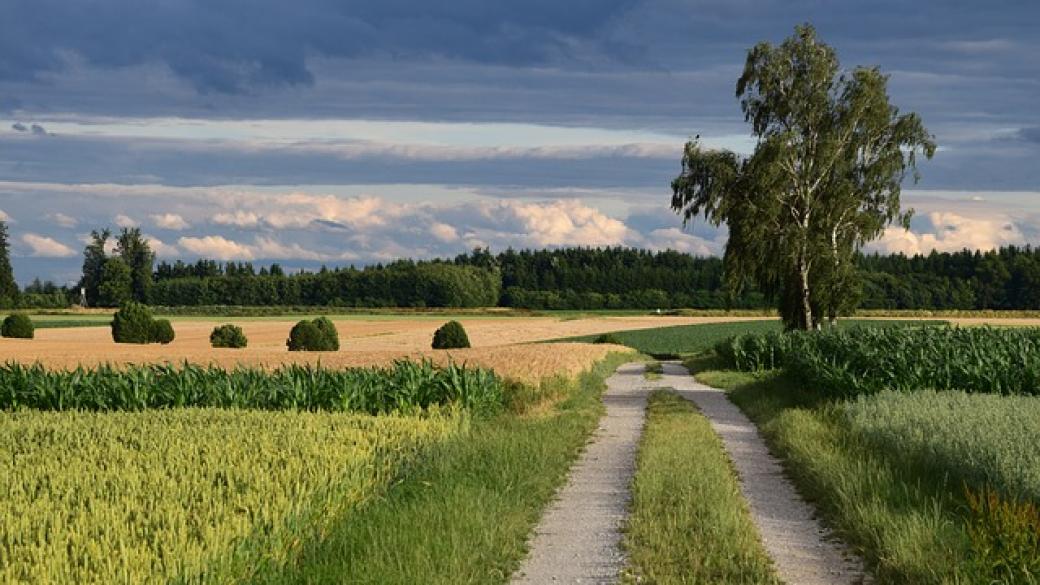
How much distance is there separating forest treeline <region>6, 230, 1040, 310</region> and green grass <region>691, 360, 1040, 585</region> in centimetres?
11663

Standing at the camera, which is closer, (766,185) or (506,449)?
(506,449)

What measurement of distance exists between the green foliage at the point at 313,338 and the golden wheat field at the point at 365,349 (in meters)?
1.55

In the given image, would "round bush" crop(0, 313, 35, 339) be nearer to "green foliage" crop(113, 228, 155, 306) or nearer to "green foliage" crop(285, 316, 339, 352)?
"green foliage" crop(285, 316, 339, 352)

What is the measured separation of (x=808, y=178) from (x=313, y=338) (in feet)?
82.0

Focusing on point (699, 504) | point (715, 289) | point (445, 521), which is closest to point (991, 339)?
point (699, 504)

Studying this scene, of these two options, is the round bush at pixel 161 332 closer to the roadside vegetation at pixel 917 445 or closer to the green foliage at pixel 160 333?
the green foliage at pixel 160 333

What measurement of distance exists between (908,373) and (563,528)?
1560cm

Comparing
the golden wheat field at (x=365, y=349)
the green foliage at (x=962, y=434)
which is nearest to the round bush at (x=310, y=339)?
the golden wheat field at (x=365, y=349)

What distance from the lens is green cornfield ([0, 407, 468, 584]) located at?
23.5ft

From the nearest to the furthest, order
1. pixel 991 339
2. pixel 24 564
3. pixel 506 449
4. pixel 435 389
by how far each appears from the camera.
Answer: pixel 24 564, pixel 506 449, pixel 435 389, pixel 991 339

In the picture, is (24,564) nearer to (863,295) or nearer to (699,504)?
(699,504)

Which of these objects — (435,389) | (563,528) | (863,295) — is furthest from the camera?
(863,295)

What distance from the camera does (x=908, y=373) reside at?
25.4 m

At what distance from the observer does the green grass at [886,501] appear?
9.62 m
